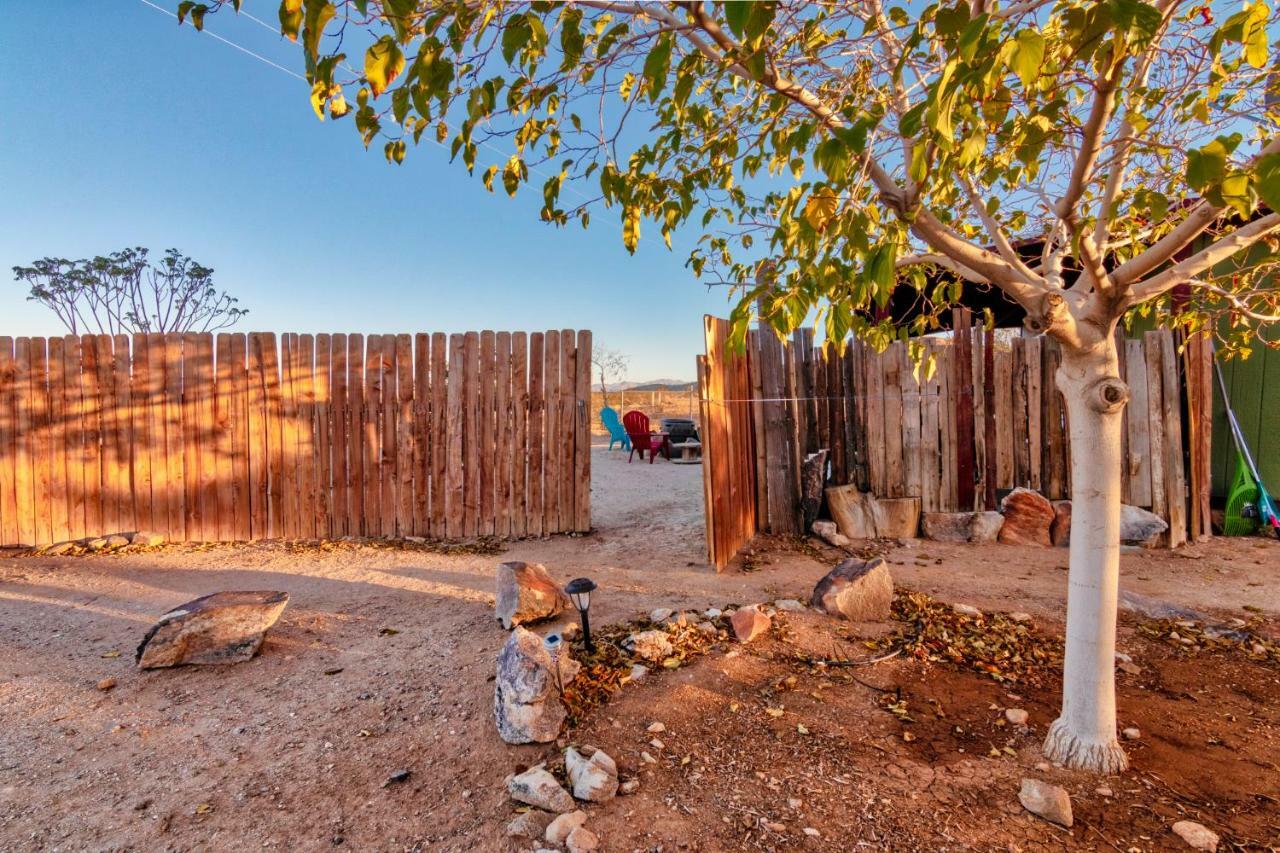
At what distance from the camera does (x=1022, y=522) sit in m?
5.37

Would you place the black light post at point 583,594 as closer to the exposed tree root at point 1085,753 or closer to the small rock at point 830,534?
the exposed tree root at point 1085,753

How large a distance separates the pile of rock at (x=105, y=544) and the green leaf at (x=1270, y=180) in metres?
7.04

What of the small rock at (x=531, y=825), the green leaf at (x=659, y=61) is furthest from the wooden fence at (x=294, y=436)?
the green leaf at (x=659, y=61)

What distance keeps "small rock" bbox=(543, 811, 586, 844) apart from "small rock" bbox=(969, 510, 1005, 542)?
4784 millimetres

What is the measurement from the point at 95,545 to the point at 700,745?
5.86 meters

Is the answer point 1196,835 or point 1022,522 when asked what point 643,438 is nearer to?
point 1022,522

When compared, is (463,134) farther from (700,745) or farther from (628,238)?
(700,745)

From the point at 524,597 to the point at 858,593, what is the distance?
6.19 feet

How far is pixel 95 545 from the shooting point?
17.3 feet

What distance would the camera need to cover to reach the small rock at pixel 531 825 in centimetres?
179

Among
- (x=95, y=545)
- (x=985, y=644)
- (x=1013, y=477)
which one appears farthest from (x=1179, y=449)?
(x=95, y=545)

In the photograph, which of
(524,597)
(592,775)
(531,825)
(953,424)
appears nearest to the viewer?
(531,825)

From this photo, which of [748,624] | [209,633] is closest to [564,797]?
[748,624]

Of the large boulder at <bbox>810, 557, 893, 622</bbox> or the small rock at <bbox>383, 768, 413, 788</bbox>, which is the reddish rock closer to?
the large boulder at <bbox>810, 557, 893, 622</bbox>
